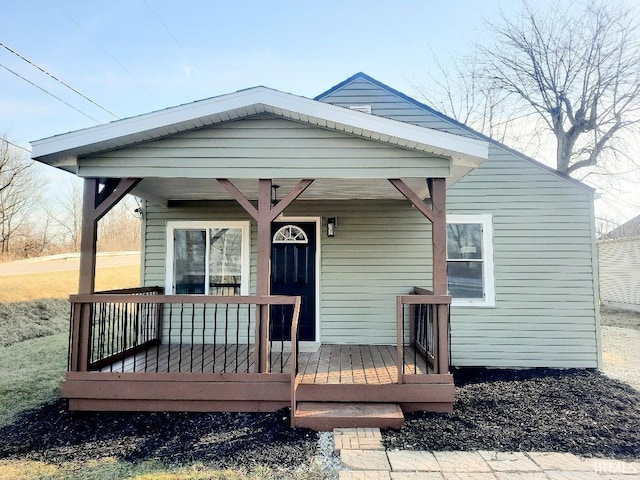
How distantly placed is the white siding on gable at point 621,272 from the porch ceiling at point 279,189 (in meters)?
12.7

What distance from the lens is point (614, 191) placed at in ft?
37.3

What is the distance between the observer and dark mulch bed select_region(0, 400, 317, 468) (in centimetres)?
332

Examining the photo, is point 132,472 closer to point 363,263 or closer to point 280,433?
point 280,433

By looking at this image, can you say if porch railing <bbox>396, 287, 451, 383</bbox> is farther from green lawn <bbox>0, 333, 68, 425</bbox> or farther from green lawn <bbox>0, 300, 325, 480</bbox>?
green lawn <bbox>0, 333, 68, 425</bbox>

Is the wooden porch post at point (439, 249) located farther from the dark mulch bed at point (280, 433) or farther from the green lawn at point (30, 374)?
the green lawn at point (30, 374)

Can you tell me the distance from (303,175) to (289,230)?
2211mm

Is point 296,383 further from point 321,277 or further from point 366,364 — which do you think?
point 321,277

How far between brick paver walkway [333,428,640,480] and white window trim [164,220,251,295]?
11.3 feet

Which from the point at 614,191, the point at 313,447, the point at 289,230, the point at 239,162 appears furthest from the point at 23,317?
the point at 614,191

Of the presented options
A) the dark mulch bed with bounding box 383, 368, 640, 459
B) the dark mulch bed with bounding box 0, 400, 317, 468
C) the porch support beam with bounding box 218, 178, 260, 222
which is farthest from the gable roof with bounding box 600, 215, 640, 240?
the dark mulch bed with bounding box 0, 400, 317, 468

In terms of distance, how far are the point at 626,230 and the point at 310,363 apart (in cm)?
1665

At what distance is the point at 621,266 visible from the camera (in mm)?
15211

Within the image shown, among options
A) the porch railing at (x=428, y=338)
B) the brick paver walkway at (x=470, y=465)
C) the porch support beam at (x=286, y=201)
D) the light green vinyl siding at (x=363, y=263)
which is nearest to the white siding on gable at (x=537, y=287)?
the light green vinyl siding at (x=363, y=263)

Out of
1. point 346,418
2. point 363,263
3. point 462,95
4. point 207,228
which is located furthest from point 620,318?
point 207,228
